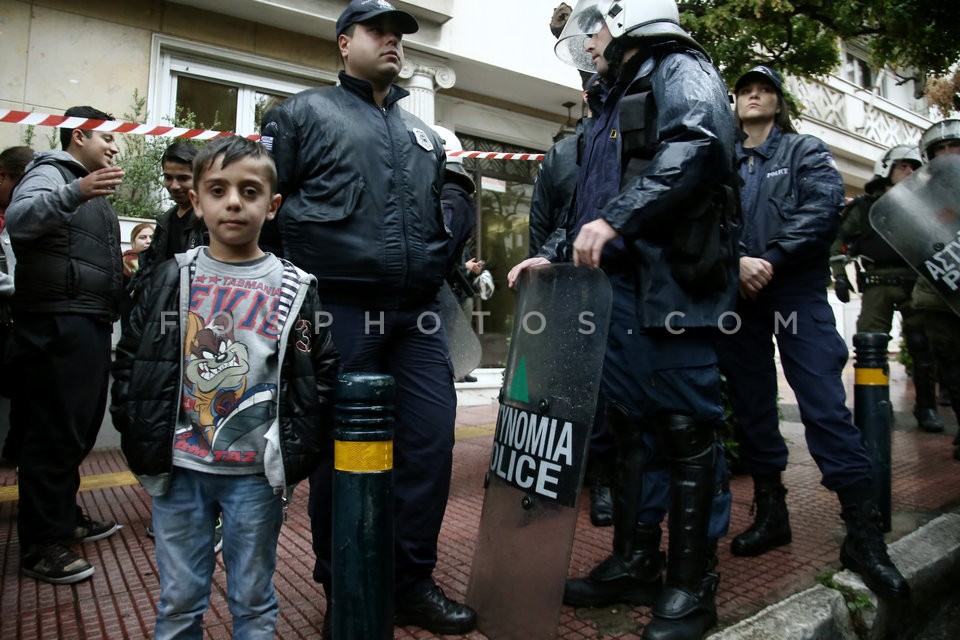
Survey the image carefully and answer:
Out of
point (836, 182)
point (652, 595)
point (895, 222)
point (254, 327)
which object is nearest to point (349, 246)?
point (254, 327)

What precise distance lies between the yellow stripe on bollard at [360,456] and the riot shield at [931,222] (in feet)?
9.07

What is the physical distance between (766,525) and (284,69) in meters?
6.82

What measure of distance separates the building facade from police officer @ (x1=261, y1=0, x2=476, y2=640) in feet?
15.4

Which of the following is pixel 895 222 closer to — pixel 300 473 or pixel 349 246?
pixel 349 246

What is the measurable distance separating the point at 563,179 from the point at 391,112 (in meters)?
1.56

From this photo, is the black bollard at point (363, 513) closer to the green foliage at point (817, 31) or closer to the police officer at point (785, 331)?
the police officer at point (785, 331)

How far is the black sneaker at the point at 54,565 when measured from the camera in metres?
2.61

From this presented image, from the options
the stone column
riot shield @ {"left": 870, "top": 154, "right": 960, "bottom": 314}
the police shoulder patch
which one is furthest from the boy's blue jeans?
the stone column

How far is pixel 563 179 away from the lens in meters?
3.81

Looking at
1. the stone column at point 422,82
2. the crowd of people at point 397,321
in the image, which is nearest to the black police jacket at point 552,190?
the crowd of people at point 397,321

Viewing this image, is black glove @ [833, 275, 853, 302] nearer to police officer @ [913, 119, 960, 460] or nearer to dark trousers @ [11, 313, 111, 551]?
police officer @ [913, 119, 960, 460]

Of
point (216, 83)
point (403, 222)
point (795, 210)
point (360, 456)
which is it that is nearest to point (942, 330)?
point (795, 210)

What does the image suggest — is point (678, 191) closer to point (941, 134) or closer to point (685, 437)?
point (685, 437)

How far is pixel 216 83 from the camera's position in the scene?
A: 7.24 meters
